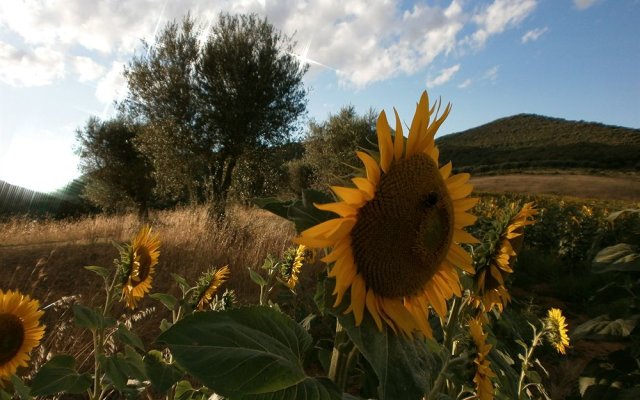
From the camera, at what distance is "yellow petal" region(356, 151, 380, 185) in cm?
61

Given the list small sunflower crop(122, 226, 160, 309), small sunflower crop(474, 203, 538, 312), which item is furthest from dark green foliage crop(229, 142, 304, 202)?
small sunflower crop(474, 203, 538, 312)

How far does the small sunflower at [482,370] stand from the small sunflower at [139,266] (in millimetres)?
1231

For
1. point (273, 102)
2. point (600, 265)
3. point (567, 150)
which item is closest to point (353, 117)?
point (273, 102)

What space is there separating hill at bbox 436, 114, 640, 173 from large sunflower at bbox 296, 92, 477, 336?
28536mm

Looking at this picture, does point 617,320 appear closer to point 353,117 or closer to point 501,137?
point 353,117

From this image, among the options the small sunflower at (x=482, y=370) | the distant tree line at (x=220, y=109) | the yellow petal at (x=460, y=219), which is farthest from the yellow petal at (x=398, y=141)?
the distant tree line at (x=220, y=109)

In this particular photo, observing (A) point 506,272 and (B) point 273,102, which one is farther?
(B) point 273,102

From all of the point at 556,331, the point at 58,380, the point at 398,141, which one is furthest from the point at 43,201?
the point at 398,141

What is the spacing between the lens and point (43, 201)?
1984cm

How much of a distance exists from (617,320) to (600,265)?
0.34m

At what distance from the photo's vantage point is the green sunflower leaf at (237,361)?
0.53 metres

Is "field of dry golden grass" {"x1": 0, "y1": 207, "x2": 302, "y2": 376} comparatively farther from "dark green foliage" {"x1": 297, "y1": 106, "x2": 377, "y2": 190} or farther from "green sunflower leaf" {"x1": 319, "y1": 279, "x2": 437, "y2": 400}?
"dark green foliage" {"x1": 297, "y1": 106, "x2": 377, "y2": 190}

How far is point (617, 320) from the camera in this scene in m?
2.12

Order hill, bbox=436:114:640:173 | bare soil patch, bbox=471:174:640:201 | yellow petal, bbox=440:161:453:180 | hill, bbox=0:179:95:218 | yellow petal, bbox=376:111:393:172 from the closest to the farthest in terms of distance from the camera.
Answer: yellow petal, bbox=376:111:393:172, yellow petal, bbox=440:161:453:180, hill, bbox=0:179:95:218, bare soil patch, bbox=471:174:640:201, hill, bbox=436:114:640:173
